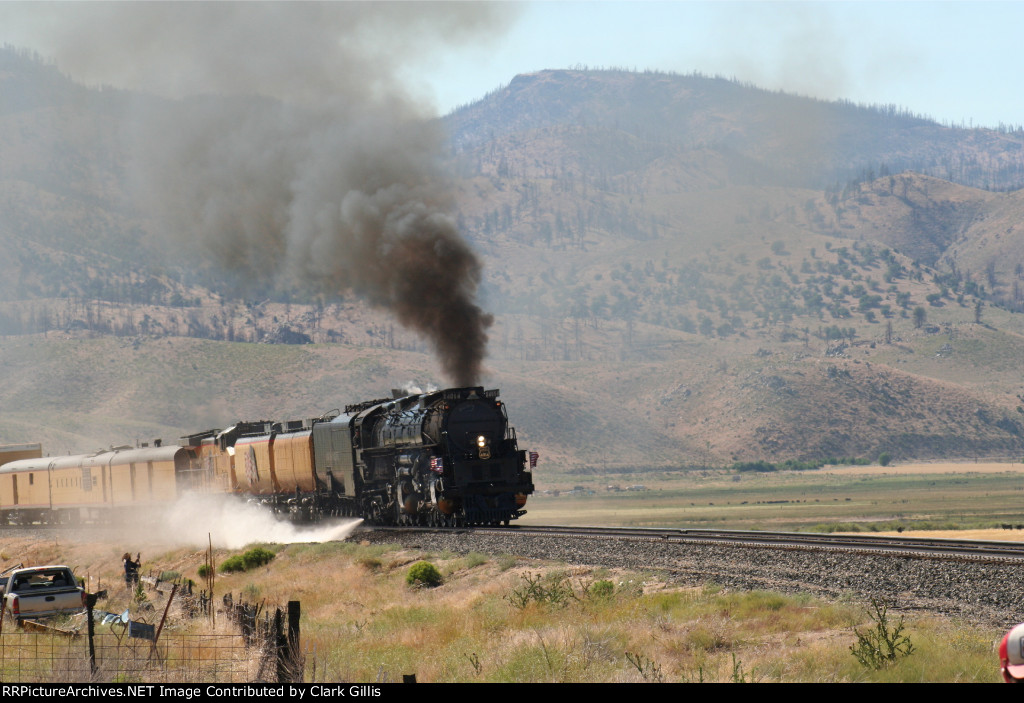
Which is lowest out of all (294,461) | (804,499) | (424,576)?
(804,499)

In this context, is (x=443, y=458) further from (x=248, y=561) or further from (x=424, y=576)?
(x=248, y=561)

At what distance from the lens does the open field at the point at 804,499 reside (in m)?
70.1

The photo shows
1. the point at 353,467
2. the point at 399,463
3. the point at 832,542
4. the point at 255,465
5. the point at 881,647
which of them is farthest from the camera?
the point at 255,465

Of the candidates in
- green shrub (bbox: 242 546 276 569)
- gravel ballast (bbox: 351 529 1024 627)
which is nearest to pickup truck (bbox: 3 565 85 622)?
green shrub (bbox: 242 546 276 569)

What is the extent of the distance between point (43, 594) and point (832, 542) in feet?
54.9

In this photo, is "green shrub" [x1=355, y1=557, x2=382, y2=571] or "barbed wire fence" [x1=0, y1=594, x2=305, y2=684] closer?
"barbed wire fence" [x1=0, y1=594, x2=305, y2=684]

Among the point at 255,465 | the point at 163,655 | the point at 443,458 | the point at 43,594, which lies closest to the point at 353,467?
the point at 443,458

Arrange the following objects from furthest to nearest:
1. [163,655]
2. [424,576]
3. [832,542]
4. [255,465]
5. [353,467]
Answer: [255,465] → [353,467] → [832,542] → [424,576] → [163,655]

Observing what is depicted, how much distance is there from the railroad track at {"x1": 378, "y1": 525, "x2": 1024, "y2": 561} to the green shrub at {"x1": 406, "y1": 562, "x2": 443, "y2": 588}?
5187mm

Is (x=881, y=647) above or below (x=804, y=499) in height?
above

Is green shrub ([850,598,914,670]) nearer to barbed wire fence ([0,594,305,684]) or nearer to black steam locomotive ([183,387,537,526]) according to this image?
barbed wire fence ([0,594,305,684])

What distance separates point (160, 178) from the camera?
5769 cm

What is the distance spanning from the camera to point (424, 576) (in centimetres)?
2467

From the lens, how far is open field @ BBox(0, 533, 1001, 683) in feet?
45.2
